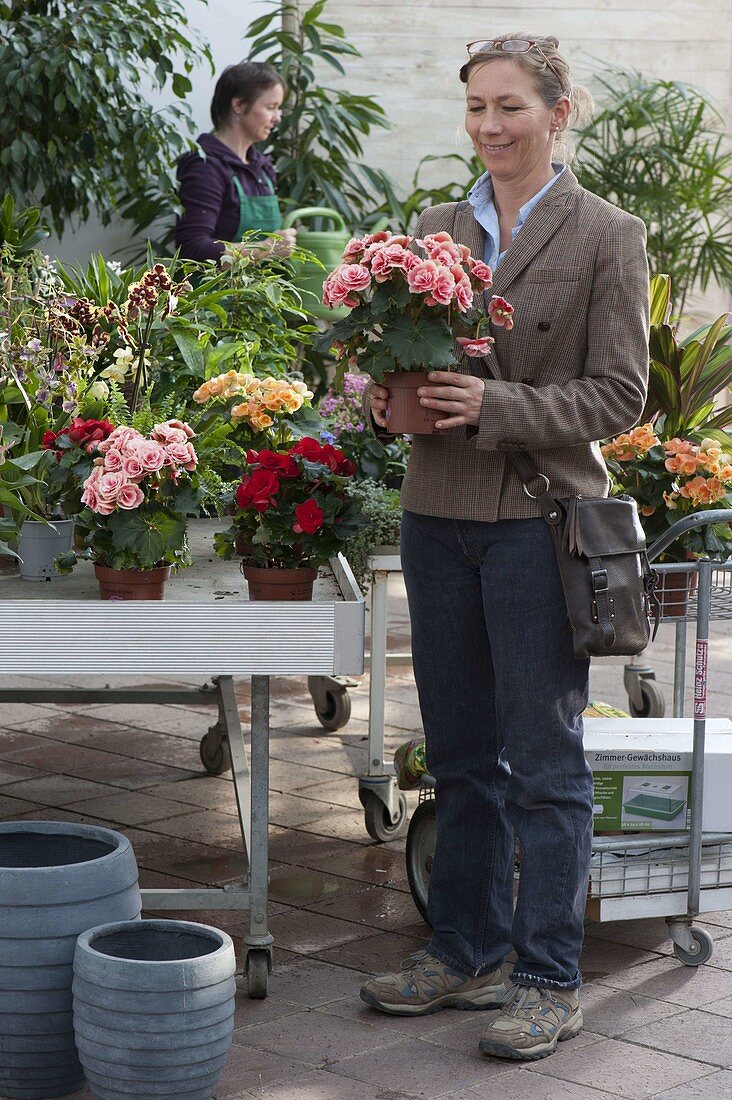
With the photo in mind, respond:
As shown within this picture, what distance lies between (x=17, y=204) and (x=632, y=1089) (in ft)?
15.5

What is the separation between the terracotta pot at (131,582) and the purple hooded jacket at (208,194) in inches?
122

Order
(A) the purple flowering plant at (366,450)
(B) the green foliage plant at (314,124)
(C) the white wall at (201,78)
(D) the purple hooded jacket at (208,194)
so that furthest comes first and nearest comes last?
(B) the green foliage plant at (314,124), (C) the white wall at (201,78), (D) the purple hooded jacket at (208,194), (A) the purple flowering plant at (366,450)

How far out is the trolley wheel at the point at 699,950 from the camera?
3.07 metres

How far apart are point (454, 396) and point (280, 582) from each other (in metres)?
0.49

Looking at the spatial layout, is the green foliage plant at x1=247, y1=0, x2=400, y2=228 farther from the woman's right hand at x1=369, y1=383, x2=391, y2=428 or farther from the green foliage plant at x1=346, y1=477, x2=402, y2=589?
Answer: the woman's right hand at x1=369, y1=383, x2=391, y2=428

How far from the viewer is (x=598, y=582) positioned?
254 centimetres

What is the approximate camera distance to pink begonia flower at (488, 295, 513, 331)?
250 cm

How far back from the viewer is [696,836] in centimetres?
304

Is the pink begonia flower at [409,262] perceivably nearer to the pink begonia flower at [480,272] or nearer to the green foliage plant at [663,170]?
the pink begonia flower at [480,272]

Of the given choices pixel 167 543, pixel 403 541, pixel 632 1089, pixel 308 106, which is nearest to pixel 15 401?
pixel 167 543

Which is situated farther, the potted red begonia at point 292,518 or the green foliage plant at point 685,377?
the green foliage plant at point 685,377

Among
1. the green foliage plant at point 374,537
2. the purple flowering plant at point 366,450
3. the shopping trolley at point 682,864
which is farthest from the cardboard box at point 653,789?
the purple flowering plant at point 366,450

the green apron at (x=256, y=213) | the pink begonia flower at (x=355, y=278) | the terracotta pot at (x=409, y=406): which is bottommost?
the terracotta pot at (x=409, y=406)

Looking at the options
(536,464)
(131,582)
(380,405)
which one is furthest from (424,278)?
(131,582)
